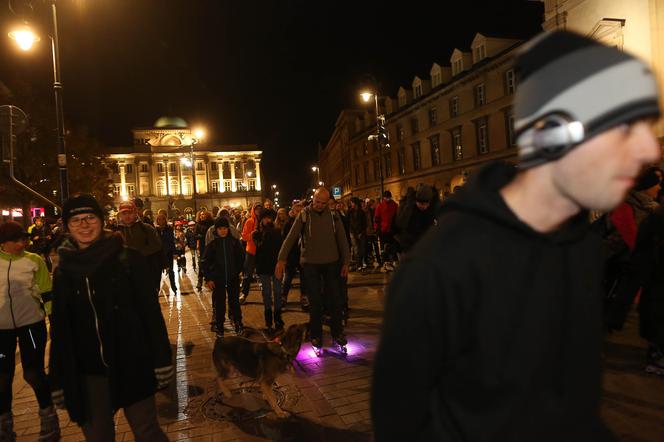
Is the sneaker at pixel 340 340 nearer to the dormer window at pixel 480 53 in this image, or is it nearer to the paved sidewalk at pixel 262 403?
the paved sidewalk at pixel 262 403

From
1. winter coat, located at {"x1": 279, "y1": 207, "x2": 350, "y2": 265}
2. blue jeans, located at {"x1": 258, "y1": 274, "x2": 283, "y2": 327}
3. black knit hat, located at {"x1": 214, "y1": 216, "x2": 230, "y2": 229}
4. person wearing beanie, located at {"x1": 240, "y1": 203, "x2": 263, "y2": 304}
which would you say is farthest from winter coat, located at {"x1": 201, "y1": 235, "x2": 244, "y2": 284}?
winter coat, located at {"x1": 279, "y1": 207, "x2": 350, "y2": 265}

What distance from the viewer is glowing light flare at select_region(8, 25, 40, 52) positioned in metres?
8.60

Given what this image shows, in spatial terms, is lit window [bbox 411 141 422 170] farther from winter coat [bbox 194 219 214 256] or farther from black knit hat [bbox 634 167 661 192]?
black knit hat [bbox 634 167 661 192]

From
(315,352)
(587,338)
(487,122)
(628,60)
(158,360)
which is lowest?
(315,352)

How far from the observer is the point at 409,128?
45.3m

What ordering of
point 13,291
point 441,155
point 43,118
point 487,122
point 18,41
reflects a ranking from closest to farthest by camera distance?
point 13,291 < point 18,41 < point 43,118 < point 487,122 < point 441,155

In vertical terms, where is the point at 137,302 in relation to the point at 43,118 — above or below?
below

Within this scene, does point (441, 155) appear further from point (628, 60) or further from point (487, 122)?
point (628, 60)

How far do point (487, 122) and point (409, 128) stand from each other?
40.6ft

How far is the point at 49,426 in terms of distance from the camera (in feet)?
14.0

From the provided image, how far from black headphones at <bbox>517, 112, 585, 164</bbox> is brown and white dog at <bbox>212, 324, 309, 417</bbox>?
374cm

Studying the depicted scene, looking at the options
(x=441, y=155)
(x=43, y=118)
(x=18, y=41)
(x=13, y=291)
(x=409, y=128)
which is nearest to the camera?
(x=13, y=291)

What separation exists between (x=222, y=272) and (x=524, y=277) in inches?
270

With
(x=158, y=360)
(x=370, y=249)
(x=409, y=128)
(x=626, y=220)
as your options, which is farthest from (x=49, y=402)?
(x=409, y=128)
